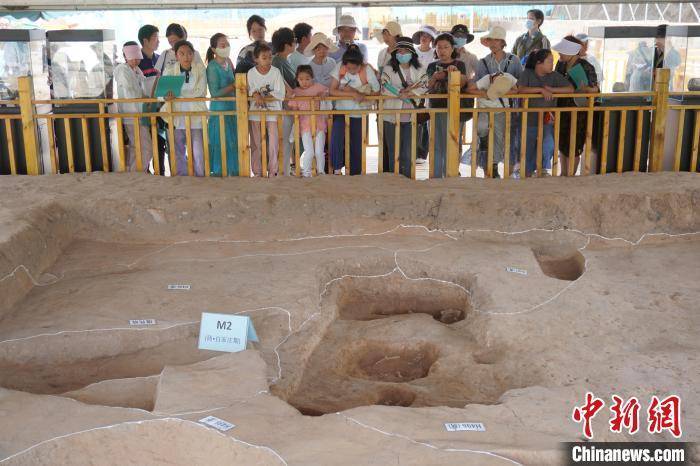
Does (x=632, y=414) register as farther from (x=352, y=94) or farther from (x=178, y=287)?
(x=352, y=94)

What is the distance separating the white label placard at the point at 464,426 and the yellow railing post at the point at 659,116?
5620mm

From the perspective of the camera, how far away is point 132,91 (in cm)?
849

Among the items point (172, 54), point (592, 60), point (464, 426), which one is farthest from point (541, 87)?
point (464, 426)

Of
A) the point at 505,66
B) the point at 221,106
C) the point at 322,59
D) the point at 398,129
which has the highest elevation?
the point at 322,59

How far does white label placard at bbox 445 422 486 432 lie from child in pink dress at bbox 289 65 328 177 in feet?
16.1

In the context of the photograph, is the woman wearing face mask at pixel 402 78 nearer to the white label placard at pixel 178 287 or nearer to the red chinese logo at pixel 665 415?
the white label placard at pixel 178 287

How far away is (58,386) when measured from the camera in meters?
4.93

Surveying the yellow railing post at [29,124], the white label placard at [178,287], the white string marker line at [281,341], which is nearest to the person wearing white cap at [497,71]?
the white string marker line at [281,341]

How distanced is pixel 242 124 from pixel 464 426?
519 centimetres

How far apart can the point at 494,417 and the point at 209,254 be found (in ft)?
11.8

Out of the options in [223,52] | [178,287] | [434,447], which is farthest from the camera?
[223,52]

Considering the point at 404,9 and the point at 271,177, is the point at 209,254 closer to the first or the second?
the point at 271,177

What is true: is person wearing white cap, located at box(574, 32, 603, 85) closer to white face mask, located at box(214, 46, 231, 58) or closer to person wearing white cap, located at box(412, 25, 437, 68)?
person wearing white cap, located at box(412, 25, 437, 68)

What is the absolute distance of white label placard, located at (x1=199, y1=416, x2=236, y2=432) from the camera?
149 inches
